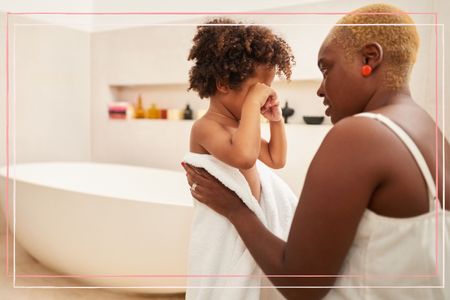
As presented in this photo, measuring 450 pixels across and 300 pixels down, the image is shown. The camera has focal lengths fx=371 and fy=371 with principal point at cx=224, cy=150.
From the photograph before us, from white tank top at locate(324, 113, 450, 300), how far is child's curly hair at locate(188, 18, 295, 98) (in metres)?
0.20

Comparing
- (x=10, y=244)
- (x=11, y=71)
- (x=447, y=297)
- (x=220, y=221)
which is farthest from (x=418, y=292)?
(x=11, y=71)

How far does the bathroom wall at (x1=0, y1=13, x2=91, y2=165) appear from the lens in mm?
1142

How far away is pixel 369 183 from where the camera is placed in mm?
472

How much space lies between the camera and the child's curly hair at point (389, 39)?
0.50m

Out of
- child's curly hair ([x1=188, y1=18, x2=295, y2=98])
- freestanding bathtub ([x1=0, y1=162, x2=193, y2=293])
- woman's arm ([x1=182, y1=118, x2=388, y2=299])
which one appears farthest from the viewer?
freestanding bathtub ([x1=0, y1=162, x2=193, y2=293])

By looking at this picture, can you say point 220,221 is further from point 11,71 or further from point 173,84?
point 11,71

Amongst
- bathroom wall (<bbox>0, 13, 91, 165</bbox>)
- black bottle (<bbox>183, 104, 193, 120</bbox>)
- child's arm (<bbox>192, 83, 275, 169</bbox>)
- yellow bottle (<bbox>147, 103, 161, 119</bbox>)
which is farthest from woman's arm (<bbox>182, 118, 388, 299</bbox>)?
bathroom wall (<bbox>0, 13, 91, 165</bbox>)

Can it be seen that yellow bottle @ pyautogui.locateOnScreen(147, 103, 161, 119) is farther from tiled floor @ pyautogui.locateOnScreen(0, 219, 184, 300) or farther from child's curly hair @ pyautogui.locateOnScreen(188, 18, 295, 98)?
tiled floor @ pyautogui.locateOnScreen(0, 219, 184, 300)

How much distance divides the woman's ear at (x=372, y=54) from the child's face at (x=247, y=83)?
0.16 m

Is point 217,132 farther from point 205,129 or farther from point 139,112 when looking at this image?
point 139,112

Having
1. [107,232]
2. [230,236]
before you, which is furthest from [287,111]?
[107,232]

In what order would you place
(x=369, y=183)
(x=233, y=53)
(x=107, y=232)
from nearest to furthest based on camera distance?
(x=369, y=183) → (x=233, y=53) → (x=107, y=232)

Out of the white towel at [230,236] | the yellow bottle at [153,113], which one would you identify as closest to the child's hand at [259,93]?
the white towel at [230,236]

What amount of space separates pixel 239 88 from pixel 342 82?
171mm
